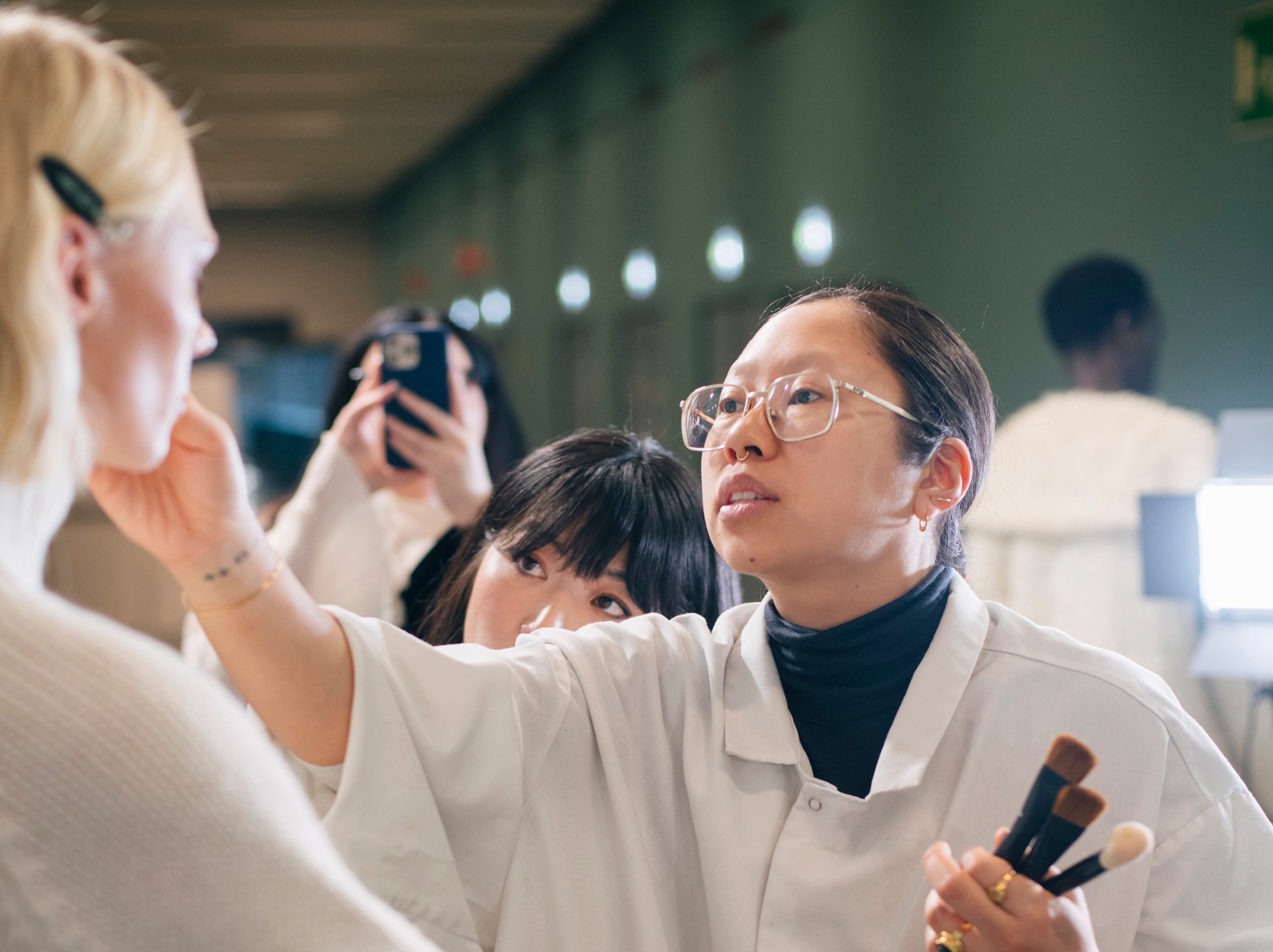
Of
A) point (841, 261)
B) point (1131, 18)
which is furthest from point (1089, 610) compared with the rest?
point (841, 261)

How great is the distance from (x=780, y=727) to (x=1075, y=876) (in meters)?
0.43

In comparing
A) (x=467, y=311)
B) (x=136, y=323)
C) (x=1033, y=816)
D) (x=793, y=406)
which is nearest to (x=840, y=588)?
(x=793, y=406)

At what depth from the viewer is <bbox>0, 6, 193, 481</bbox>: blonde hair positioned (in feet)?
2.31

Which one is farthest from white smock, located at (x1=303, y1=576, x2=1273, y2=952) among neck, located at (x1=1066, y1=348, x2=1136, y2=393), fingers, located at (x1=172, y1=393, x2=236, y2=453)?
neck, located at (x1=1066, y1=348, x2=1136, y2=393)

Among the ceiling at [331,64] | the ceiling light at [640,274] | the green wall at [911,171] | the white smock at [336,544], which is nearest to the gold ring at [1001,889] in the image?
the green wall at [911,171]

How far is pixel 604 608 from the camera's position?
158 cm

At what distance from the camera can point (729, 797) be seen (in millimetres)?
1271

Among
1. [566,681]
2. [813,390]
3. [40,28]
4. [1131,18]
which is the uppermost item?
[1131,18]

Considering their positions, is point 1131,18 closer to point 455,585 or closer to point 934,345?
point 934,345

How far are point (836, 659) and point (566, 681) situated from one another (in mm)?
296

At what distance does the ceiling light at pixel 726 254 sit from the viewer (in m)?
5.14

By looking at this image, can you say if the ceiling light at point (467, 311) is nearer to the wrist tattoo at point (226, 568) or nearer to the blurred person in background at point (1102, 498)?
the blurred person in background at point (1102, 498)

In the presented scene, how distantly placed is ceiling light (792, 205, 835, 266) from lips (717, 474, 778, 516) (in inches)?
131

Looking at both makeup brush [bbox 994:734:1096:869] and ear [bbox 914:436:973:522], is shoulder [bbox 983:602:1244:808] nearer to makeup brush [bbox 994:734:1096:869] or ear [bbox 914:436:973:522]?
ear [bbox 914:436:973:522]
